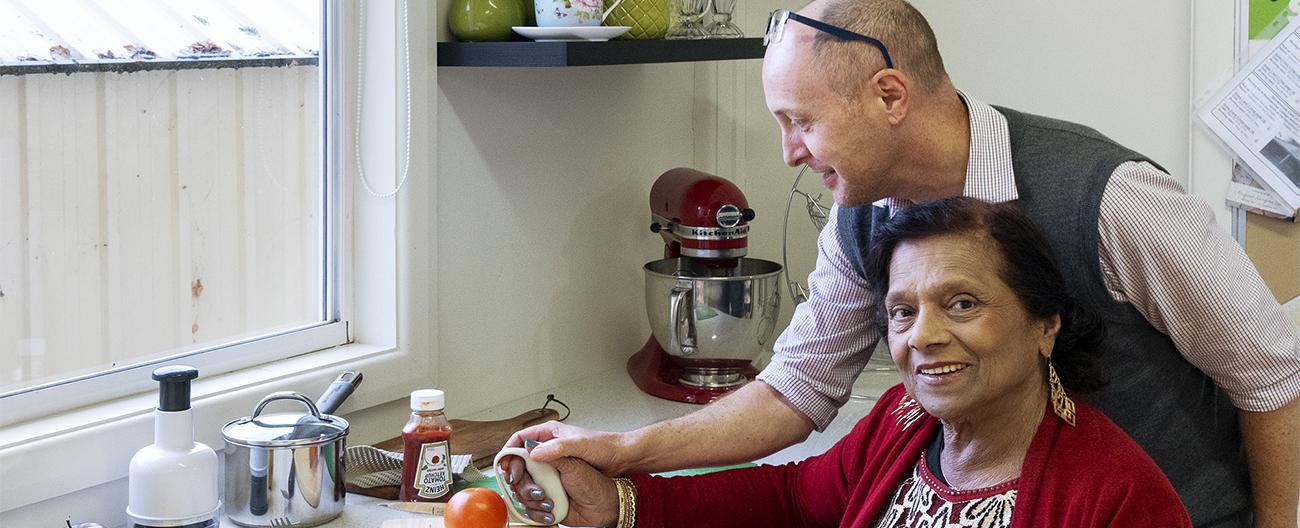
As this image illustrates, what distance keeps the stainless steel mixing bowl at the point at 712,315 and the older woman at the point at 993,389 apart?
2.60 ft

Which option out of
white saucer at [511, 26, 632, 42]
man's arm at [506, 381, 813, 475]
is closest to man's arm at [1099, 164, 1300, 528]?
man's arm at [506, 381, 813, 475]

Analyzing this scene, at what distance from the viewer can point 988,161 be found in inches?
59.7

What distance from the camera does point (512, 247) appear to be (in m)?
2.30

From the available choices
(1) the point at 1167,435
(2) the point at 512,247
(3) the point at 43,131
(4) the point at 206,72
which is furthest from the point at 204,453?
(1) the point at 1167,435

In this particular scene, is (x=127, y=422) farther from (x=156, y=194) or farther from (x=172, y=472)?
(x=156, y=194)

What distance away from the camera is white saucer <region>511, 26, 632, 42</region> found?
2.01 metres

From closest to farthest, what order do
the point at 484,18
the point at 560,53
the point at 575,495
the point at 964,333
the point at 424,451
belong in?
the point at 964,333 → the point at 575,495 → the point at 424,451 → the point at 560,53 → the point at 484,18

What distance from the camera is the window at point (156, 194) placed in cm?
166

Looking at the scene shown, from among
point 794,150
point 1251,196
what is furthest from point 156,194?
point 1251,196

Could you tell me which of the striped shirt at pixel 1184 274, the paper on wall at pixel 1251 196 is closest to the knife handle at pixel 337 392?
the striped shirt at pixel 1184 274

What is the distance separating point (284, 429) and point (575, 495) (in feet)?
1.25

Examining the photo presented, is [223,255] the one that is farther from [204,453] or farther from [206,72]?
[204,453]

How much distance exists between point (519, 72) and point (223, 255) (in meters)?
0.60

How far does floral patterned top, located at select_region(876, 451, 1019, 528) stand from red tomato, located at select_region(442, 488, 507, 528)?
17.4 inches
